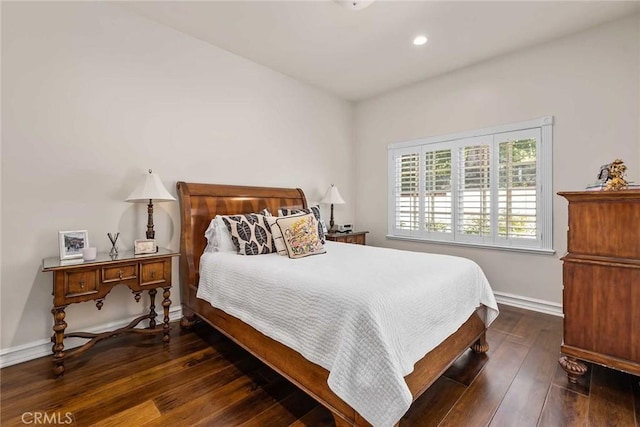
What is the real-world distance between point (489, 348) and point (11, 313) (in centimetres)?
360

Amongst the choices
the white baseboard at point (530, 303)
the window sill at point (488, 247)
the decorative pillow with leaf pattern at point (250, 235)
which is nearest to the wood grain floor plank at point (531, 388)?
the white baseboard at point (530, 303)

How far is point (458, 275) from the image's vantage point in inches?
76.9

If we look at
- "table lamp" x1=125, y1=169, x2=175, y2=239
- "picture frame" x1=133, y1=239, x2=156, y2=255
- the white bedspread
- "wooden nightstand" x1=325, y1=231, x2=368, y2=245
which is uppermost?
"table lamp" x1=125, y1=169, x2=175, y2=239

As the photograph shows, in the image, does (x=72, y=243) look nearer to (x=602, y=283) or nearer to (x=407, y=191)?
(x=602, y=283)

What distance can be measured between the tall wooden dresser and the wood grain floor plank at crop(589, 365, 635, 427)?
149 mm

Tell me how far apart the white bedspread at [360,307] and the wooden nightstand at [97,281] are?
16.0 inches

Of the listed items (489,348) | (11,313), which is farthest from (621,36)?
(11,313)

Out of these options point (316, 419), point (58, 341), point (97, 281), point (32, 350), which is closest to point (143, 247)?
point (97, 281)

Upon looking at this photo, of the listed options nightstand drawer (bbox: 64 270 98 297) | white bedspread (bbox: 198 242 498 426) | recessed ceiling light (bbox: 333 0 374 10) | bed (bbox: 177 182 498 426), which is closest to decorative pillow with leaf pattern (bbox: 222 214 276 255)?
white bedspread (bbox: 198 242 498 426)

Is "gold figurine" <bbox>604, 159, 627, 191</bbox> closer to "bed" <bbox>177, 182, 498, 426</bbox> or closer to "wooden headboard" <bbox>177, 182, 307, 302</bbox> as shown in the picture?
"bed" <bbox>177, 182, 498, 426</bbox>

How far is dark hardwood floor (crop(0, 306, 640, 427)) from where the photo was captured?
5.22 ft

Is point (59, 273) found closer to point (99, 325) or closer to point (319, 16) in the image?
point (99, 325)

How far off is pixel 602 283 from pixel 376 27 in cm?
269

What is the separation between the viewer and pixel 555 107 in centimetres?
303
